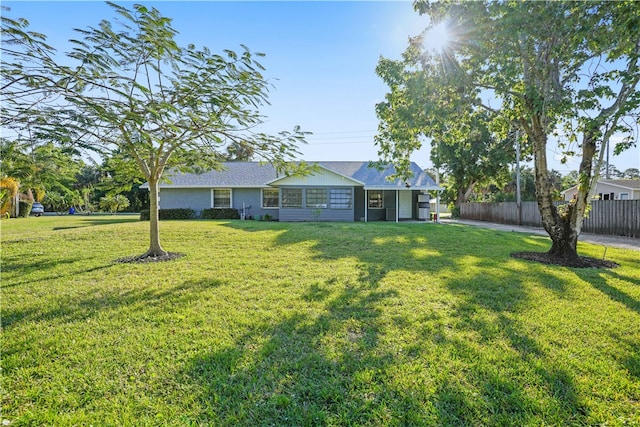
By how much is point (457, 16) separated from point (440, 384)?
25.8ft

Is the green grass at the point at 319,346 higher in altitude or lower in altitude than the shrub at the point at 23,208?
lower

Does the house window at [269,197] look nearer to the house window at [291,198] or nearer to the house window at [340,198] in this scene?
the house window at [291,198]

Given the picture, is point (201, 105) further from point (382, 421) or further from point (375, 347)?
point (382, 421)

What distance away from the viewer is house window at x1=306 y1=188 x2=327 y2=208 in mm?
18484

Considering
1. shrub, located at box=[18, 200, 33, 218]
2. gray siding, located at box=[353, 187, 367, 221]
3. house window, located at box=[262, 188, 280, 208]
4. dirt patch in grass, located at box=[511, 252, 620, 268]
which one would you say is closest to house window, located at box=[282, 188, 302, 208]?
house window, located at box=[262, 188, 280, 208]

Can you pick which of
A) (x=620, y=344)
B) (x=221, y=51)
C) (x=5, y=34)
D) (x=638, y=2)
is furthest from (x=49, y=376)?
(x=638, y=2)

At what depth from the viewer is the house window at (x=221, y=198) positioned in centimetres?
2069

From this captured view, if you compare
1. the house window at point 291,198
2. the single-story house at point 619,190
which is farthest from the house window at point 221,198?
the single-story house at point 619,190

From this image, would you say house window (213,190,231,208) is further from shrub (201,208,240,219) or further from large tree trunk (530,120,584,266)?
large tree trunk (530,120,584,266)

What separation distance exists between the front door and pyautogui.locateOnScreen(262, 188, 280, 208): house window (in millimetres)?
8437

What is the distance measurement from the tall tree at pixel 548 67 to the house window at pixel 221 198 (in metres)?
15.5

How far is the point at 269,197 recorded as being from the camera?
808 inches

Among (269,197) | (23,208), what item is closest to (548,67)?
(269,197)

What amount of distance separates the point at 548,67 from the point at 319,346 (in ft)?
25.9
